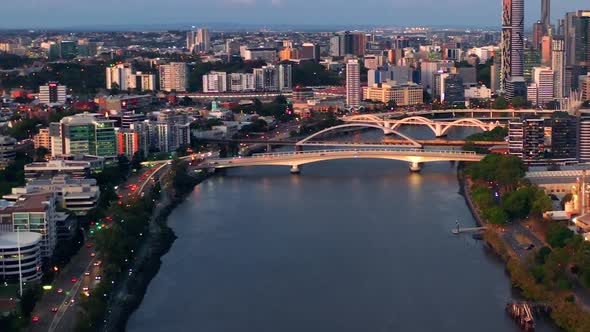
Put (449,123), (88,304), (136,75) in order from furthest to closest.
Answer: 1. (136,75)
2. (449,123)
3. (88,304)

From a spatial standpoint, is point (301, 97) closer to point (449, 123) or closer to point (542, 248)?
point (449, 123)

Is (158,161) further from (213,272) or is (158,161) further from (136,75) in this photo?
(136,75)

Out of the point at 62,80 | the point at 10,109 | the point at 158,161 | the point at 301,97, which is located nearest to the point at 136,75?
the point at 62,80

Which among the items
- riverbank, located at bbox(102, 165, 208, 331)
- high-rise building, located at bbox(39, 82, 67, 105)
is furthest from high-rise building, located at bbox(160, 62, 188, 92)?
riverbank, located at bbox(102, 165, 208, 331)

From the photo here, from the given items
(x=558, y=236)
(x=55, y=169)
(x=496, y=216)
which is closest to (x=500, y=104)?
(x=55, y=169)

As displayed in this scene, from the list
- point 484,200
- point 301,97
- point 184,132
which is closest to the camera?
point 484,200

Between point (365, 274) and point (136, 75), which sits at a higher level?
point (136, 75)

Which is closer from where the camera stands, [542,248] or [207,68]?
[542,248]
